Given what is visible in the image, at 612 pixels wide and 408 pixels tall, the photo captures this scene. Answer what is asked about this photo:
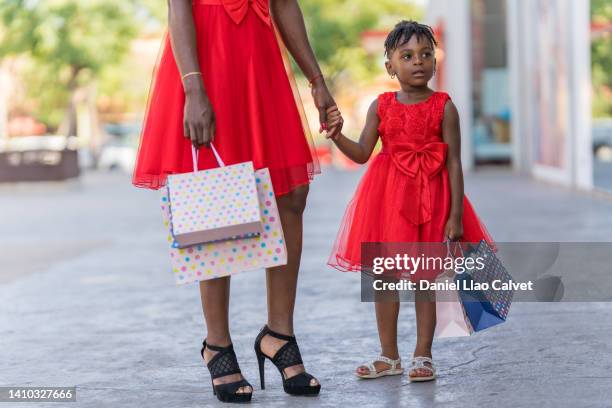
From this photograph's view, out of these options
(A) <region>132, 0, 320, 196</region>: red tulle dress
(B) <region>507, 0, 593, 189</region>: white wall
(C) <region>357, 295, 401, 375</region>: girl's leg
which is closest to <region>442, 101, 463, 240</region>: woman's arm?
(C) <region>357, 295, 401, 375</region>: girl's leg

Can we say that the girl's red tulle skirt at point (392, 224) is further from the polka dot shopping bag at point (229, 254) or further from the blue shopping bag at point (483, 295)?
the polka dot shopping bag at point (229, 254)

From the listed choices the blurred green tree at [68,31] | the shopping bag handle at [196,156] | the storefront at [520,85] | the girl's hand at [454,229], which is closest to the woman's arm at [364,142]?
the girl's hand at [454,229]

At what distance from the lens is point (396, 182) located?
421cm

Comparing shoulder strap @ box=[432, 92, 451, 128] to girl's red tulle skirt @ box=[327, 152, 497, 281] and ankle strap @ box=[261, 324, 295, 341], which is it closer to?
girl's red tulle skirt @ box=[327, 152, 497, 281]

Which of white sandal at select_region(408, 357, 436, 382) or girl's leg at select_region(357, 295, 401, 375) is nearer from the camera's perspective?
white sandal at select_region(408, 357, 436, 382)

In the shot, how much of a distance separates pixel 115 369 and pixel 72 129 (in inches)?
→ 1204

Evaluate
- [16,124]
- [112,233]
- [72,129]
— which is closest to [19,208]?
[112,233]

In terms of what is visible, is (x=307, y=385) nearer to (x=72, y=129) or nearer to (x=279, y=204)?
(x=279, y=204)

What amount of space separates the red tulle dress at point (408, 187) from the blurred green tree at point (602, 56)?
37.8ft

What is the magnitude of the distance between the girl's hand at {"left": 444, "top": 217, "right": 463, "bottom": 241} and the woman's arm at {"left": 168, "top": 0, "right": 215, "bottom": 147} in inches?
37.1

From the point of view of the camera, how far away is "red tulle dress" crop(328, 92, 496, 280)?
4.14 metres

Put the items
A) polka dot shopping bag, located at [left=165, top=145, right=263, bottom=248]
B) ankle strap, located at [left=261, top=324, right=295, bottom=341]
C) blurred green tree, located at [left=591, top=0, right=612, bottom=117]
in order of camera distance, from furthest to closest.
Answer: blurred green tree, located at [left=591, top=0, right=612, bottom=117] < ankle strap, located at [left=261, top=324, right=295, bottom=341] < polka dot shopping bag, located at [left=165, top=145, right=263, bottom=248]

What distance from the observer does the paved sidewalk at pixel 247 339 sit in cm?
392

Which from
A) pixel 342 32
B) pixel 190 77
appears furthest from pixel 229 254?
pixel 342 32
